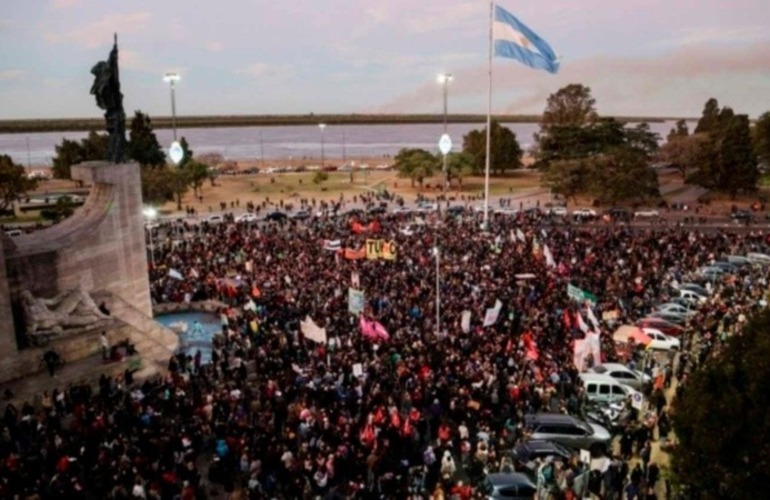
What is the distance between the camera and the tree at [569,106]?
84.2 m

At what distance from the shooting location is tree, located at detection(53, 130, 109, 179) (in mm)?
74188

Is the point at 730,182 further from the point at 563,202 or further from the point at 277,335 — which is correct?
the point at 277,335

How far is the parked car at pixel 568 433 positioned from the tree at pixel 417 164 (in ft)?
206

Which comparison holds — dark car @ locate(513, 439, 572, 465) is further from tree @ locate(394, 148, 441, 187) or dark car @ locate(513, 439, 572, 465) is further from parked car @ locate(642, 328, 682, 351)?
tree @ locate(394, 148, 441, 187)

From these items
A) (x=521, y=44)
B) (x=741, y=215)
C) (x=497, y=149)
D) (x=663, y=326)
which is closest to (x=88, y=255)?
(x=663, y=326)

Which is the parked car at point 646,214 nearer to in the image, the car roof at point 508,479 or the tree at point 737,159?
the tree at point 737,159

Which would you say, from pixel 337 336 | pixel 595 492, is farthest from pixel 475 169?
pixel 595 492

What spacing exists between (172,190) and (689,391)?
56574 mm

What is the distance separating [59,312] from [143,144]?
56296mm

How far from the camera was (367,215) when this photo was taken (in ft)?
170

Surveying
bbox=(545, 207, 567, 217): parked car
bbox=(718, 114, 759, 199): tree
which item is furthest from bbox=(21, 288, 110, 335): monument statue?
bbox=(718, 114, 759, 199): tree

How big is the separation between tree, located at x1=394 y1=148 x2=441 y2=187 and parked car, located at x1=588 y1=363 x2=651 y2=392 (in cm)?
5891

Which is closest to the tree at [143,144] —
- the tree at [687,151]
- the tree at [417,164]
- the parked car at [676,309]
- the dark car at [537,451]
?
the tree at [417,164]

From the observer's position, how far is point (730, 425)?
11664 mm
